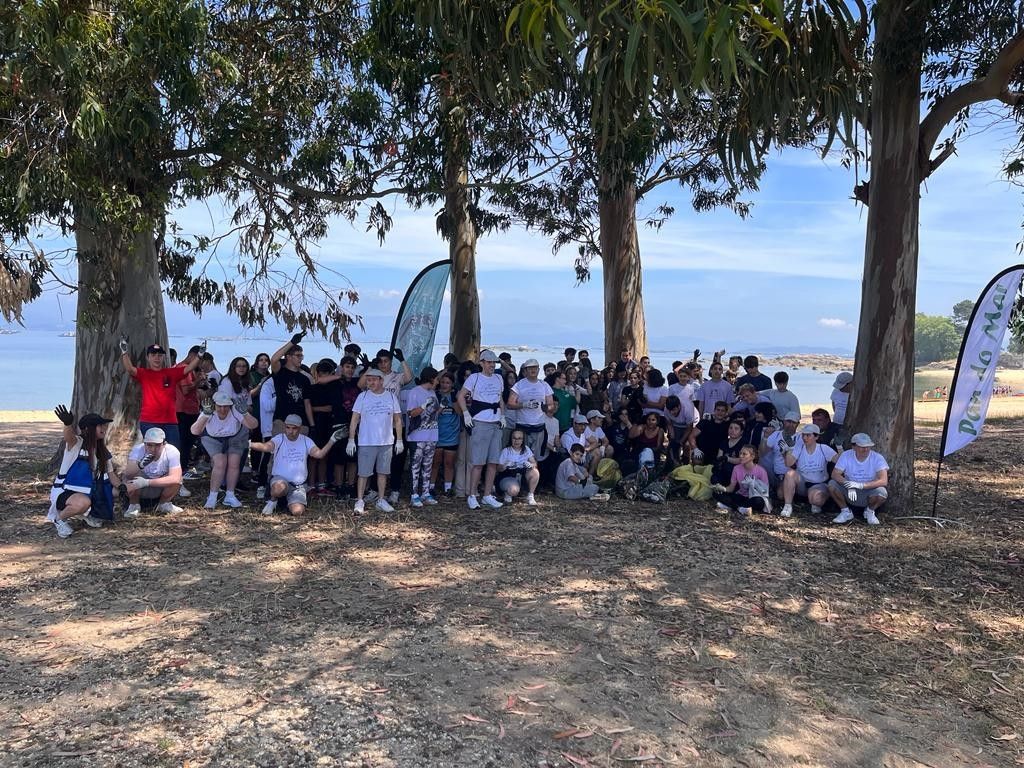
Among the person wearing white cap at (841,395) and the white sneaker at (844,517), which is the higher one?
the person wearing white cap at (841,395)

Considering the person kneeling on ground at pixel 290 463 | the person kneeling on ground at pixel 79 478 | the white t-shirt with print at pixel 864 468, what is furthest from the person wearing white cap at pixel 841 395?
the person kneeling on ground at pixel 79 478

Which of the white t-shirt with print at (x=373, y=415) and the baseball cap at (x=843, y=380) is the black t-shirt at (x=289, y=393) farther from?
the baseball cap at (x=843, y=380)

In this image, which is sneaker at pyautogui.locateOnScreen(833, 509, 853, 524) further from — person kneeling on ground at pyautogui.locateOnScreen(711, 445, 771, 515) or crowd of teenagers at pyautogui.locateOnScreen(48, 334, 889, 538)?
person kneeling on ground at pyautogui.locateOnScreen(711, 445, 771, 515)

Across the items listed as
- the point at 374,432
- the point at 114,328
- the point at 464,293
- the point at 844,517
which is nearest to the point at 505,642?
the point at 374,432

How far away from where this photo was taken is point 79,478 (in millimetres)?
6992

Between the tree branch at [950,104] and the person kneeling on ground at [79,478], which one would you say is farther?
the tree branch at [950,104]

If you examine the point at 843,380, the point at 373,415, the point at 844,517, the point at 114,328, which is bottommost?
the point at 844,517

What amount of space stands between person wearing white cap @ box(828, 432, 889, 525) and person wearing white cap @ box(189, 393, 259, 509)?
5.75m

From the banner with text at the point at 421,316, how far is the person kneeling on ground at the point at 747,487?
14.3 feet

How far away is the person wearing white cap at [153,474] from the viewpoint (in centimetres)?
755

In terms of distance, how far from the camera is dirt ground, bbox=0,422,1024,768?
3.75 m

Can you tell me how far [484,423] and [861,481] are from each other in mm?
3760

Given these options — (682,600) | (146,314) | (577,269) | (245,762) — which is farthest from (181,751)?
(577,269)

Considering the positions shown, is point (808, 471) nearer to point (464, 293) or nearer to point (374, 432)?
point (374, 432)
